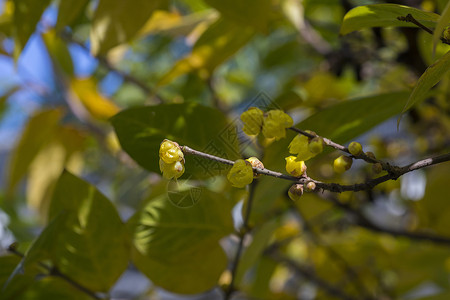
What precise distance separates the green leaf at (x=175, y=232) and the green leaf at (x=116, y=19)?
Result: 15 cm

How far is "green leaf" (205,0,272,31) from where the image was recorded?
0.41 meters

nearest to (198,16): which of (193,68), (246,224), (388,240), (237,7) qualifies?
(193,68)

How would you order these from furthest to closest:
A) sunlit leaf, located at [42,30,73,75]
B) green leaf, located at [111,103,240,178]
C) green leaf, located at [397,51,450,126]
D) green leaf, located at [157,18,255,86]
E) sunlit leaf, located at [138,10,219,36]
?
1. sunlit leaf, located at [42,30,73,75]
2. sunlit leaf, located at [138,10,219,36]
3. green leaf, located at [157,18,255,86]
4. green leaf, located at [111,103,240,178]
5. green leaf, located at [397,51,450,126]

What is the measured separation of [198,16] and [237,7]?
8.4 inches

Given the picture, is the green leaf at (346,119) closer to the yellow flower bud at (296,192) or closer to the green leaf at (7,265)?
the yellow flower bud at (296,192)

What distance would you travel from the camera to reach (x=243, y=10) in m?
0.41

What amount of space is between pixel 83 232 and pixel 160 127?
10 cm

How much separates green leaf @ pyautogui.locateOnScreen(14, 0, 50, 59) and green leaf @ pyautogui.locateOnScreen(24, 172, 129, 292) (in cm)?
13

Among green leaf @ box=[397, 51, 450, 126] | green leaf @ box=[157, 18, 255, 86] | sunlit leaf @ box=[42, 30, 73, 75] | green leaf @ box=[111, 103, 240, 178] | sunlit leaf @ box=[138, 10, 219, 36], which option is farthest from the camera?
sunlit leaf @ box=[42, 30, 73, 75]

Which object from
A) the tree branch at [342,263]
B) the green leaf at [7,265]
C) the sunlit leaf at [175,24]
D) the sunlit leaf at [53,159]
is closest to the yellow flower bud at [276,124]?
the green leaf at [7,265]

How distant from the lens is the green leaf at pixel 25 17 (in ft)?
1.29

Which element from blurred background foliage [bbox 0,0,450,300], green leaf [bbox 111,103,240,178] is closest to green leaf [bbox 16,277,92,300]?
blurred background foliage [bbox 0,0,450,300]

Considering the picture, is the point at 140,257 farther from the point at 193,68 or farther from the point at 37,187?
the point at 37,187

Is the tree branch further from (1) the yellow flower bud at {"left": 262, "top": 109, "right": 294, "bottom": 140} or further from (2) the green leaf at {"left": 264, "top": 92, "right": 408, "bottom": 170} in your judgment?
(1) the yellow flower bud at {"left": 262, "top": 109, "right": 294, "bottom": 140}
